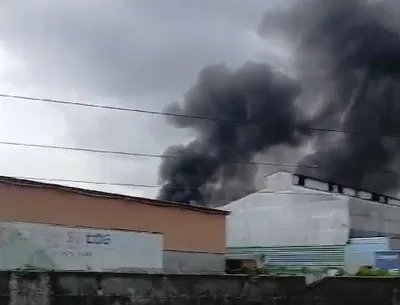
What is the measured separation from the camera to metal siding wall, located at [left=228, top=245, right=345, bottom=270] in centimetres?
3306

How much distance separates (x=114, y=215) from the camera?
1964 centimetres

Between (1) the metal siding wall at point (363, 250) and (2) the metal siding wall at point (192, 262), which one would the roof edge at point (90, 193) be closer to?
(2) the metal siding wall at point (192, 262)

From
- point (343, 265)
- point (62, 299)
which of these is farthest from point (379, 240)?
point (62, 299)

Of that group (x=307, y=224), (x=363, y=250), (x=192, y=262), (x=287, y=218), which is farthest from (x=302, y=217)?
(x=192, y=262)

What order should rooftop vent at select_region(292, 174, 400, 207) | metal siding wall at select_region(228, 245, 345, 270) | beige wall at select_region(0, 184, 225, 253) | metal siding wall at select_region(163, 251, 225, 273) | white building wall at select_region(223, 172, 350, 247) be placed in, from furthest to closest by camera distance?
rooftop vent at select_region(292, 174, 400, 207), white building wall at select_region(223, 172, 350, 247), metal siding wall at select_region(228, 245, 345, 270), metal siding wall at select_region(163, 251, 225, 273), beige wall at select_region(0, 184, 225, 253)

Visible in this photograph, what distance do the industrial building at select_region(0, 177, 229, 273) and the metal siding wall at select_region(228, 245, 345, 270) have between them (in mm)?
11066

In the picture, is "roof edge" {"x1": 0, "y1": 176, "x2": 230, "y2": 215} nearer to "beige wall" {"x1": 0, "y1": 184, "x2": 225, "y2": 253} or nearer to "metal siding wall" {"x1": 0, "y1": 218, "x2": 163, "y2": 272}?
"beige wall" {"x1": 0, "y1": 184, "x2": 225, "y2": 253}

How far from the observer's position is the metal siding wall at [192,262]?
21.3 metres

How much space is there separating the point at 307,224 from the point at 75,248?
59.7 feet

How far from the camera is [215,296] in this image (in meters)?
10.2

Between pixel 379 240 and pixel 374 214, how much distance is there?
16.8 ft

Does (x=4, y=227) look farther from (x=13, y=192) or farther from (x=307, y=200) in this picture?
(x=307, y=200)

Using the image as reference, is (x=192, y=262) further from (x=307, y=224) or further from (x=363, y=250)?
(x=307, y=224)

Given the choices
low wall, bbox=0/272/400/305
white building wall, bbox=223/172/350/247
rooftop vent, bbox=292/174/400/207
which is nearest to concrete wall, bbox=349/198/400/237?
white building wall, bbox=223/172/350/247
